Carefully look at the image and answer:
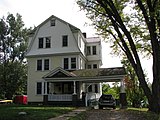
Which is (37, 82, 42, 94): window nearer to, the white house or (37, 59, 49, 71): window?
the white house

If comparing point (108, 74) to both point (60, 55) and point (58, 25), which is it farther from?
point (58, 25)

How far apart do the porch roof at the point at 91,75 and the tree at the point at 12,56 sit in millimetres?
25021

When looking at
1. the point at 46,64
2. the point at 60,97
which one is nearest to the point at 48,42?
the point at 46,64

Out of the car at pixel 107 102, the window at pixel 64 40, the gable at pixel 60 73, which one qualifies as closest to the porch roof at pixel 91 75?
the gable at pixel 60 73

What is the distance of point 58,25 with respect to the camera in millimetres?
33969

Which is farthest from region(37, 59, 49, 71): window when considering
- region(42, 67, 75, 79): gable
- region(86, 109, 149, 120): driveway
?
region(86, 109, 149, 120): driveway

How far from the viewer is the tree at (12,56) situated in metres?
51.5

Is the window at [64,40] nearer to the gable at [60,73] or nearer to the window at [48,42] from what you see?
the window at [48,42]

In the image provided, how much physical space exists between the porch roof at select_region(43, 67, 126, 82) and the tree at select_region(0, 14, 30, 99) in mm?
25021

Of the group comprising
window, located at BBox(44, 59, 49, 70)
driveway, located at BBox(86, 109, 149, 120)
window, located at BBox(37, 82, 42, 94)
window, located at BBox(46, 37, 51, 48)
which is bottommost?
driveway, located at BBox(86, 109, 149, 120)

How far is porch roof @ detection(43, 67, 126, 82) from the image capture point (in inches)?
1054

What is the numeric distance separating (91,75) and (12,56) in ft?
104

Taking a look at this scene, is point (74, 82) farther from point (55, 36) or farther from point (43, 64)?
point (55, 36)

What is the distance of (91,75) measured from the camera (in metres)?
27.8
